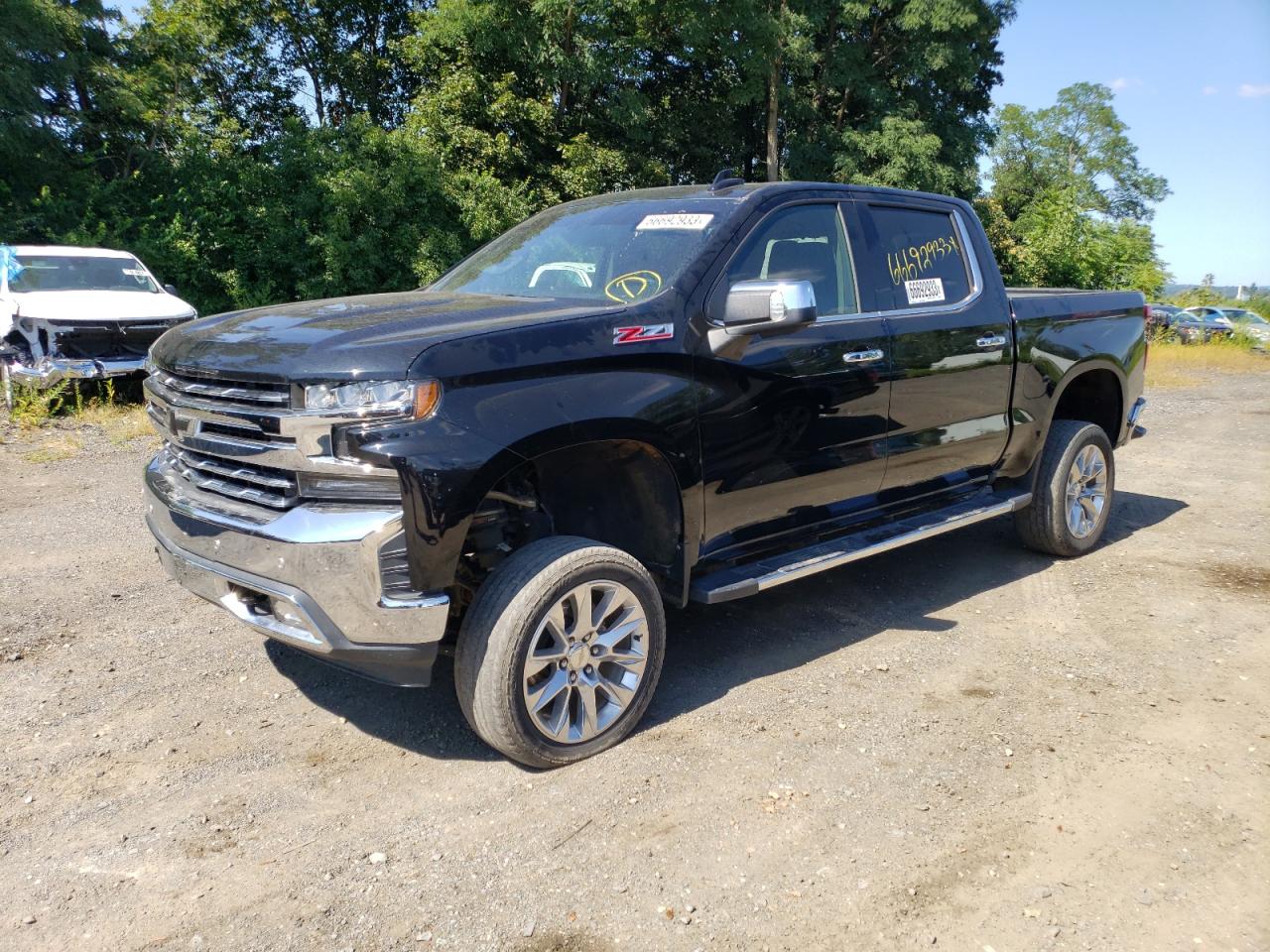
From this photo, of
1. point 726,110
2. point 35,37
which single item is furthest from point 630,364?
point 726,110

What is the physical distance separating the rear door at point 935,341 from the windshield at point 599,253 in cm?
96

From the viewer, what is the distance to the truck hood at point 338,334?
291 centimetres

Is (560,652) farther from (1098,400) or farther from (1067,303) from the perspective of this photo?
(1098,400)

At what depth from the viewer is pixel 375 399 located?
2875 millimetres

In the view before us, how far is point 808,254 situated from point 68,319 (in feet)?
27.4

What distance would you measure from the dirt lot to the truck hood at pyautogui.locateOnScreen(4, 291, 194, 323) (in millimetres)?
5369

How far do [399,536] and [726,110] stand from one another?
84.2ft

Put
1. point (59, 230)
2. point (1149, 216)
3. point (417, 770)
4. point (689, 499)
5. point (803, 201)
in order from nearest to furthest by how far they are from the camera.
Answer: point (417, 770)
point (689, 499)
point (803, 201)
point (59, 230)
point (1149, 216)

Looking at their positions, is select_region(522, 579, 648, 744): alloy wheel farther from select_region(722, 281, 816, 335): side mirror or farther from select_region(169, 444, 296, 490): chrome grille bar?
select_region(722, 281, 816, 335): side mirror

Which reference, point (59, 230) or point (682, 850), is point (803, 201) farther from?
point (59, 230)

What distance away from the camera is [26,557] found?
535cm

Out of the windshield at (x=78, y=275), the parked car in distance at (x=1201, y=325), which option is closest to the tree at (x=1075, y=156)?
the parked car in distance at (x=1201, y=325)

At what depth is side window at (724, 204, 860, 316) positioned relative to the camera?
3978mm

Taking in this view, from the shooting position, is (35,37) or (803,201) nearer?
(803,201)
